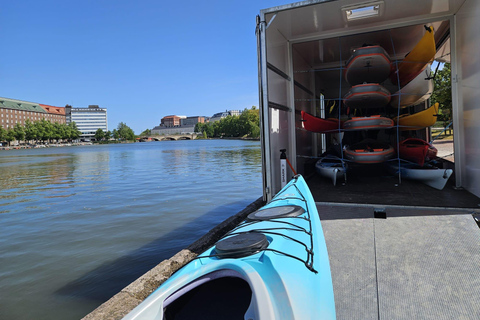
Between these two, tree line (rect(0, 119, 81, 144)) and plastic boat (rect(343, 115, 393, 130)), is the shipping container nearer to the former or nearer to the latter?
plastic boat (rect(343, 115, 393, 130))

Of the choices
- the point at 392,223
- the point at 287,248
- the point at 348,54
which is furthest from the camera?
the point at 348,54

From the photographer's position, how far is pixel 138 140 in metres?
144

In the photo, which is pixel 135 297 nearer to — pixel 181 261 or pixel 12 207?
pixel 181 261

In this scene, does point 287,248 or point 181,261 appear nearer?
point 287,248

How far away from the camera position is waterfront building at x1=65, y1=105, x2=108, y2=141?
156 meters

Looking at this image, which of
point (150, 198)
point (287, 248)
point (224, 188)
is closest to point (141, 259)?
point (287, 248)

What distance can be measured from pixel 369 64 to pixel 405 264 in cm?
516

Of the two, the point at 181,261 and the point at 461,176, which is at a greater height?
the point at 461,176

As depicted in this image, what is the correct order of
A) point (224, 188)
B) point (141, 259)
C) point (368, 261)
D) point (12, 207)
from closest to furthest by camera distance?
point (368, 261) < point (141, 259) < point (12, 207) < point (224, 188)

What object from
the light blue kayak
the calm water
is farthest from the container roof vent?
the calm water

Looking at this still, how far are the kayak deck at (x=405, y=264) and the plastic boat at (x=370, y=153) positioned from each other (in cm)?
243

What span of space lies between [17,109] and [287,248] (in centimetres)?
14123

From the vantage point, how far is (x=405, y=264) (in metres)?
2.89

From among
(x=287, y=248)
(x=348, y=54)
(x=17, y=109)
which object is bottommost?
(x=287, y=248)
